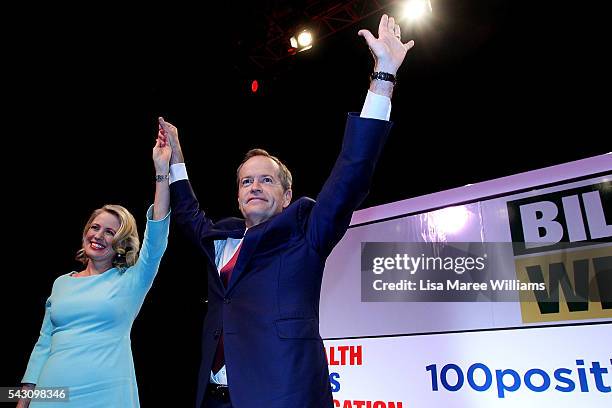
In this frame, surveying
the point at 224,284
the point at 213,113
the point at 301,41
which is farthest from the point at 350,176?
the point at 213,113

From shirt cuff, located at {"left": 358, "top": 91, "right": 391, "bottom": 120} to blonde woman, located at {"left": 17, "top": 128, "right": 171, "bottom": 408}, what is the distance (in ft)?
2.69

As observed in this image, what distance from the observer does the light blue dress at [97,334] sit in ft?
4.66

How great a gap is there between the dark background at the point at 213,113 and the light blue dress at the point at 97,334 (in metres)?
1.73

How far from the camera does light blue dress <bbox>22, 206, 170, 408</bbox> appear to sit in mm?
1419

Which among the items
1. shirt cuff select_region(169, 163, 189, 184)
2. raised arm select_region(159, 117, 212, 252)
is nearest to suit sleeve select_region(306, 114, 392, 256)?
raised arm select_region(159, 117, 212, 252)

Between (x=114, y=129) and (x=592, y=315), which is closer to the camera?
(x=592, y=315)

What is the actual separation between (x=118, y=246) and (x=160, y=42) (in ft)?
8.23

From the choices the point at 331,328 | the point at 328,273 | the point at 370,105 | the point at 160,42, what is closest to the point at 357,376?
the point at 331,328

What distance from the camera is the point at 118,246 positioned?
169 cm

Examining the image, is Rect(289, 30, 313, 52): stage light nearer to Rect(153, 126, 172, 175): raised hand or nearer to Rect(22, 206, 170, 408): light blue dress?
Rect(153, 126, 172, 175): raised hand

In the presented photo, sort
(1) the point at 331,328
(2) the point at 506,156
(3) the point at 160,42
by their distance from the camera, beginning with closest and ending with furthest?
(1) the point at 331,328 → (2) the point at 506,156 → (3) the point at 160,42

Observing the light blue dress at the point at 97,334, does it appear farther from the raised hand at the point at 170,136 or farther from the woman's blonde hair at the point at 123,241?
the raised hand at the point at 170,136

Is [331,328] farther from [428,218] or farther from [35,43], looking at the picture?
[35,43]

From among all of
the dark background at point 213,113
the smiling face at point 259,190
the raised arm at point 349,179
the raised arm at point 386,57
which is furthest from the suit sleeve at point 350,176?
the dark background at point 213,113
